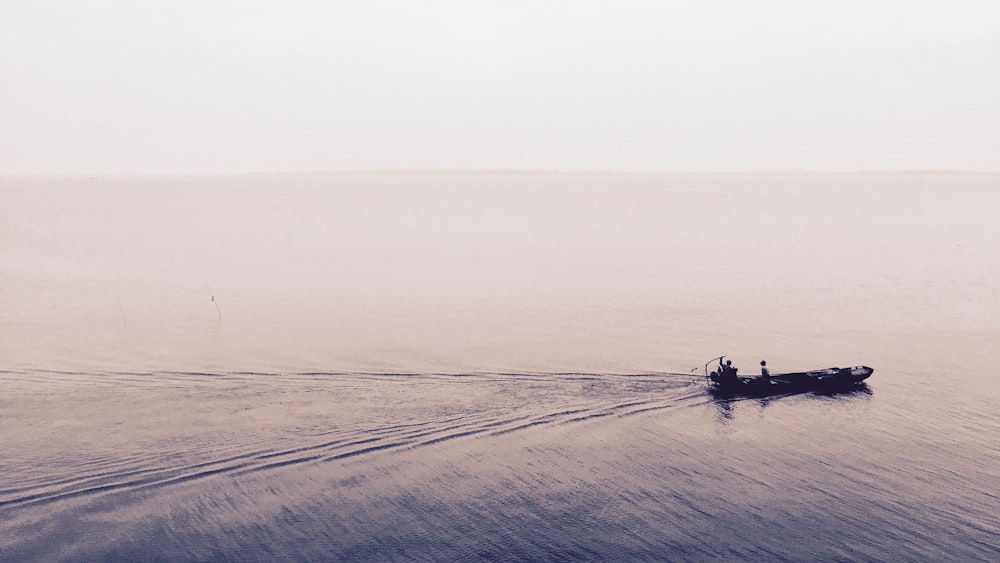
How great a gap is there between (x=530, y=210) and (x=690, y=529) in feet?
439

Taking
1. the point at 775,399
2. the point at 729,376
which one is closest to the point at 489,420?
the point at 729,376

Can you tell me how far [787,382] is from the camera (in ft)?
96.8

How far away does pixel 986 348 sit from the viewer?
3600 cm

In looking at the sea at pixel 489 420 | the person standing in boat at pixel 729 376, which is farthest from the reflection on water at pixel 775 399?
the person standing in boat at pixel 729 376

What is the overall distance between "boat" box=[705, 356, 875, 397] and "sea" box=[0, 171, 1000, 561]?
43 cm

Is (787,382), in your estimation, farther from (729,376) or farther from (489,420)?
(489,420)

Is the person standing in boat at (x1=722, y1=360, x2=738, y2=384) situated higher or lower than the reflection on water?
higher

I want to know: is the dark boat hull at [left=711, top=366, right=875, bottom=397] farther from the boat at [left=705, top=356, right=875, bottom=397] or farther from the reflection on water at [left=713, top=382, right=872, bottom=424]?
the reflection on water at [left=713, top=382, right=872, bottom=424]

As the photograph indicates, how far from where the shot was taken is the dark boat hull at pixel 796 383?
2886 cm

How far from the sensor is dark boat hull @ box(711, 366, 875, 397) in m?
28.9

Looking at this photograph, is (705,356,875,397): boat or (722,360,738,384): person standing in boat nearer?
(722,360,738,384): person standing in boat

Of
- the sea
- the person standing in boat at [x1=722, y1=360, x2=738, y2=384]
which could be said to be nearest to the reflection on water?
the sea

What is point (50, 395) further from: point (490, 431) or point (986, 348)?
point (986, 348)

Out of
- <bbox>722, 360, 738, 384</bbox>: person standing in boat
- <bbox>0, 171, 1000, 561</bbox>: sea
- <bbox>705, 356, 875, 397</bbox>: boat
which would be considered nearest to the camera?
<bbox>0, 171, 1000, 561</bbox>: sea
